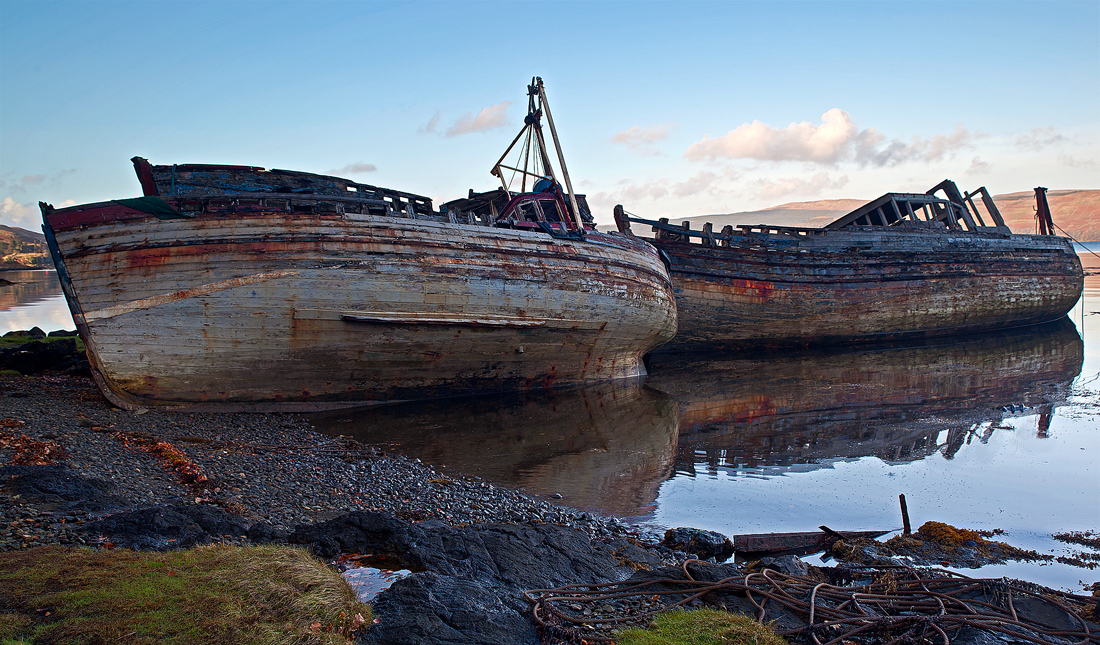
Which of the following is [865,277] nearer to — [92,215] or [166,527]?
[92,215]

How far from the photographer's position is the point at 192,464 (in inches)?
300

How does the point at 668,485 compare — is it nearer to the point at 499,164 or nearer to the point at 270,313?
the point at 270,313

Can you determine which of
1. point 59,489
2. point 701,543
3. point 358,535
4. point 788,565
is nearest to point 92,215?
point 59,489

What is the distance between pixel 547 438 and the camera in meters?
10.7

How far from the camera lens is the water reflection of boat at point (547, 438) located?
27.6ft

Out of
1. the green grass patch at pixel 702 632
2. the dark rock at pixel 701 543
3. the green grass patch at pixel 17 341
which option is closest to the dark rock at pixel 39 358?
the green grass patch at pixel 17 341

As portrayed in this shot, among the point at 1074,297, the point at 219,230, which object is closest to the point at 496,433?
the point at 219,230

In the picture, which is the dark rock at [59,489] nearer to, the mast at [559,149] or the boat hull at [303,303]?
the boat hull at [303,303]

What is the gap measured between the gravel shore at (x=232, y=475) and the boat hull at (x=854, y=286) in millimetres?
12763

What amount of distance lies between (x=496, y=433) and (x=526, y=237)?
14.5 feet

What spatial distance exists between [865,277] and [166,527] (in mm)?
21675

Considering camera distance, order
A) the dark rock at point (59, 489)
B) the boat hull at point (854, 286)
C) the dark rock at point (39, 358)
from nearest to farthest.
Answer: the dark rock at point (59, 489) → the dark rock at point (39, 358) → the boat hull at point (854, 286)

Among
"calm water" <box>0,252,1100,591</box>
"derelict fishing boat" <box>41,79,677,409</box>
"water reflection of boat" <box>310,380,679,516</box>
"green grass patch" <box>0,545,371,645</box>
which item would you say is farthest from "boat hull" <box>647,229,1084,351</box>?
"green grass patch" <box>0,545,371,645</box>

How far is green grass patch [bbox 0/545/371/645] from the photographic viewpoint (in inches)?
139
